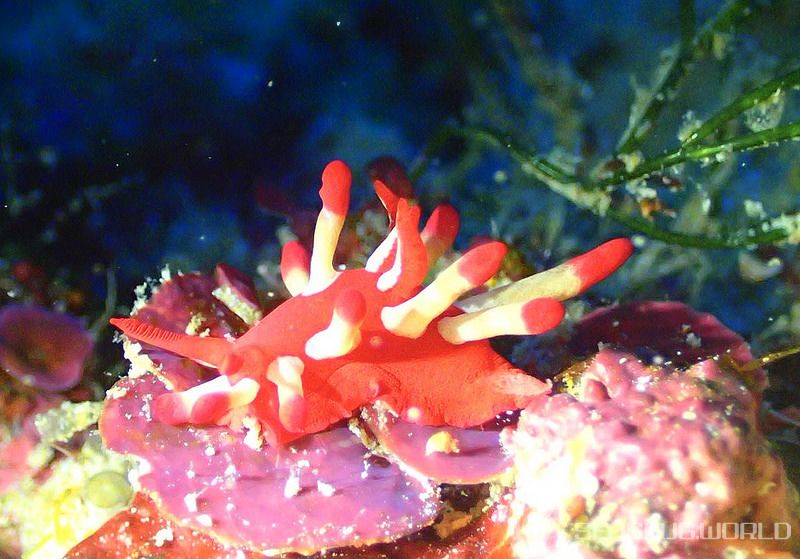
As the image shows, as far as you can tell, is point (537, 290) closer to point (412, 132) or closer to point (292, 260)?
point (292, 260)

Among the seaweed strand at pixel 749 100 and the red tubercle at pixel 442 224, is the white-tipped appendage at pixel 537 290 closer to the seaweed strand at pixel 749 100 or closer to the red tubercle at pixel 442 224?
the red tubercle at pixel 442 224

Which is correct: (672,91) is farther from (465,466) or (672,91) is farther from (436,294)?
(465,466)

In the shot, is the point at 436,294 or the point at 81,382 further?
the point at 81,382

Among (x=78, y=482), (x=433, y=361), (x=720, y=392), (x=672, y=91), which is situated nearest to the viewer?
(x=720, y=392)

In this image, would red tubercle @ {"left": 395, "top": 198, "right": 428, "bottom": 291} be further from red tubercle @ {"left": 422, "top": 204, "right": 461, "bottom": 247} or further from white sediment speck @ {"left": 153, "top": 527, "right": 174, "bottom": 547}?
white sediment speck @ {"left": 153, "top": 527, "right": 174, "bottom": 547}

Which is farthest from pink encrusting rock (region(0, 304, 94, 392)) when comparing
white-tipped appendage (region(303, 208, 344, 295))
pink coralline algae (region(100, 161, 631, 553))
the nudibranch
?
white-tipped appendage (region(303, 208, 344, 295))

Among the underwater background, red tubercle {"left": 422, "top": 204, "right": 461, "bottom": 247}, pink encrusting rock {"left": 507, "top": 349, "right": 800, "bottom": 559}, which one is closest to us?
pink encrusting rock {"left": 507, "top": 349, "right": 800, "bottom": 559}

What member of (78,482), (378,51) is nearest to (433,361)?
(78,482)
